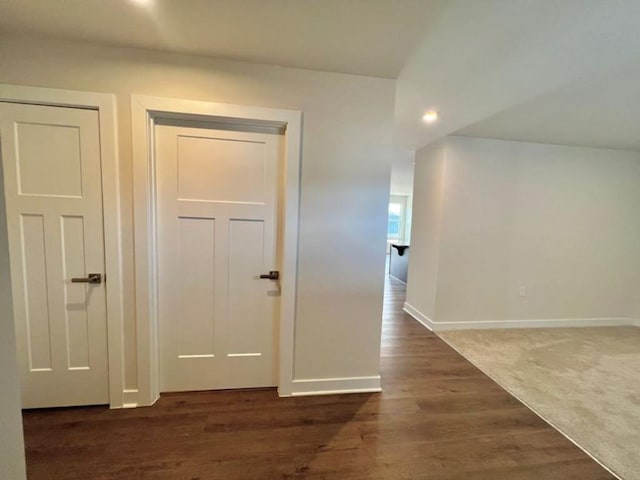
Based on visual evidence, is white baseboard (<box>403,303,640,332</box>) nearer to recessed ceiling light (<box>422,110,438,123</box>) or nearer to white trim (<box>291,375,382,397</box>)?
white trim (<box>291,375,382,397</box>)

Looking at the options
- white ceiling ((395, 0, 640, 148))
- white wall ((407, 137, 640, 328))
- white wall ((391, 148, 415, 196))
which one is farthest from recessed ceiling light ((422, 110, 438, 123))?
white wall ((391, 148, 415, 196))

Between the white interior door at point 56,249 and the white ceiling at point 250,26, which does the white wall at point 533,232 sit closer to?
the white ceiling at point 250,26

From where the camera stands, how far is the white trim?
87.0 inches

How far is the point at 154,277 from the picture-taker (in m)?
2.01

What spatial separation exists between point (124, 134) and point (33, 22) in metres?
0.67

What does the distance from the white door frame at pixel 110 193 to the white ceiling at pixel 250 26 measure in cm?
34

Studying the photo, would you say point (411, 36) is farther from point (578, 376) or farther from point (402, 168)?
point (402, 168)

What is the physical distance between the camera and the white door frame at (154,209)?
188 cm

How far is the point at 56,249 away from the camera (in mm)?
1872

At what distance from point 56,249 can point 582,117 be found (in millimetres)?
4477

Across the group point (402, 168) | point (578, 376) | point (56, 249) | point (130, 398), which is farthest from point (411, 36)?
point (402, 168)

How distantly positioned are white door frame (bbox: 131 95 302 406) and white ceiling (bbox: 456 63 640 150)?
2.13 m

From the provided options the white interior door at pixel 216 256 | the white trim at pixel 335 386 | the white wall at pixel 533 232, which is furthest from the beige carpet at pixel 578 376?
the white interior door at pixel 216 256

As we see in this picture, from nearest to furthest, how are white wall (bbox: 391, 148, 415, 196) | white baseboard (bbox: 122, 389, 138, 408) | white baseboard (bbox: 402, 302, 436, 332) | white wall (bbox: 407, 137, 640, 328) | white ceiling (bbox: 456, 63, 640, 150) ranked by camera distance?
white baseboard (bbox: 122, 389, 138, 408) < white ceiling (bbox: 456, 63, 640, 150) < white wall (bbox: 407, 137, 640, 328) < white baseboard (bbox: 402, 302, 436, 332) < white wall (bbox: 391, 148, 415, 196)
